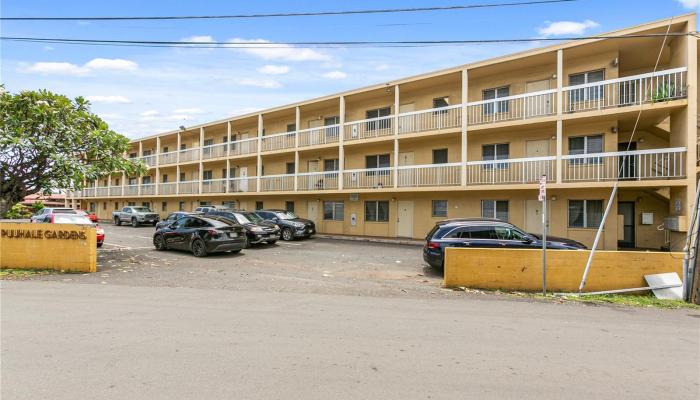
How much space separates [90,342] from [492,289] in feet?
24.7

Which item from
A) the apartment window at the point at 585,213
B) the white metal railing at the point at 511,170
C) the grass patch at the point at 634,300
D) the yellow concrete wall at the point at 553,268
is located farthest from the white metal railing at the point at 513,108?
the grass patch at the point at 634,300

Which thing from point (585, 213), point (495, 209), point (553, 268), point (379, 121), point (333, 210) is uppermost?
point (379, 121)

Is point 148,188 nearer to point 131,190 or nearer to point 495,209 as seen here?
point 131,190

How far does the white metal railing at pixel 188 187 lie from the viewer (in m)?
31.4

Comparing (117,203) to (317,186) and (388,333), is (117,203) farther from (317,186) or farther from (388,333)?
(388,333)

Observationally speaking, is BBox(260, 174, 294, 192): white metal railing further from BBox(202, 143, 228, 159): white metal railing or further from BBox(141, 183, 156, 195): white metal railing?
BBox(141, 183, 156, 195): white metal railing

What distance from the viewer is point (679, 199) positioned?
13.5 m

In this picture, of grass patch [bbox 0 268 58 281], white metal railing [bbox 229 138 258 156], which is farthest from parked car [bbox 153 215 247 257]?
white metal railing [bbox 229 138 258 156]

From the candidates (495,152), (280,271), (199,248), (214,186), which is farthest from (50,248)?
(214,186)

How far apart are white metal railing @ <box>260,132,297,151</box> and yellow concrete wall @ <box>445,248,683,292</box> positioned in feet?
58.4

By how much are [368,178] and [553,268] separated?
13329 mm

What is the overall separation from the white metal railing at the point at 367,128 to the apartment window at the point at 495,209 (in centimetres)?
624

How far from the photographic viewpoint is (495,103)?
56.2 feet

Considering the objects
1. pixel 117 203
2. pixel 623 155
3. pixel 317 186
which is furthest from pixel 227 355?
pixel 117 203
